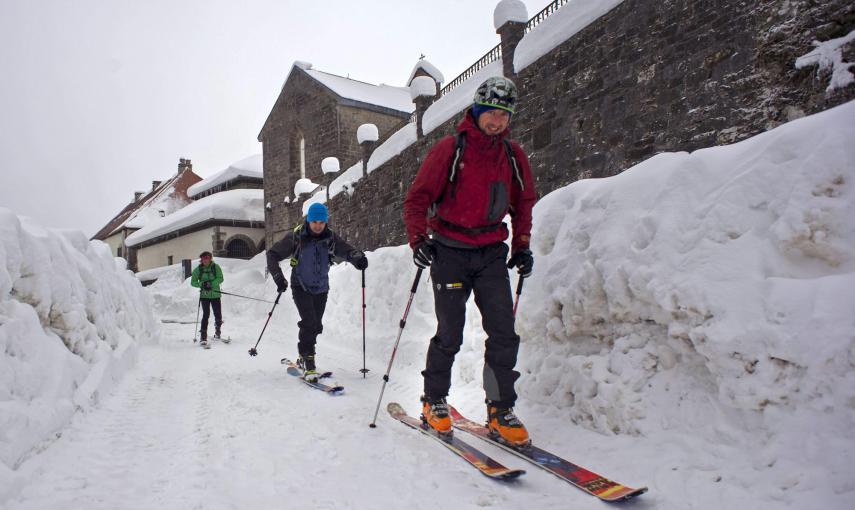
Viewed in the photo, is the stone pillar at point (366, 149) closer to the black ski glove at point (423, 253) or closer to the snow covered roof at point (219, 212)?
the black ski glove at point (423, 253)

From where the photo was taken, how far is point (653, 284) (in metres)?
→ 2.88

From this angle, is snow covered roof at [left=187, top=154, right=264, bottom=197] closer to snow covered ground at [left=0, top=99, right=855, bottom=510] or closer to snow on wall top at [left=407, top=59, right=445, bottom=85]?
snow on wall top at [left=407, top=59, right=445, bottom=85]

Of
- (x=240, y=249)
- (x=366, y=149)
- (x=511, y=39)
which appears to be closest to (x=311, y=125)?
(x=240, y=249)

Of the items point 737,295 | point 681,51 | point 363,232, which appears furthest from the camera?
point 363,232

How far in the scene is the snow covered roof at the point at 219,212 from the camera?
92.6 ft

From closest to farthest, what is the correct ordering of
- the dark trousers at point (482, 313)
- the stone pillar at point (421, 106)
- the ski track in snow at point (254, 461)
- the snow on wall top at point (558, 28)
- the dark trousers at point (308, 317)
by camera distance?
the ski track in snow at point (254, 461) < the dark trousers at point (482, 313) < the dark trousers at point (308, 317) < the snow on wall top at point (558, 28) < the stone pillar at point (421, 106)

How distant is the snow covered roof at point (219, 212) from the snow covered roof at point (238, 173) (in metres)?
1.61

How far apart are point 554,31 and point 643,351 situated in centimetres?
726

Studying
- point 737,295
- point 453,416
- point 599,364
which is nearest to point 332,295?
point 453,416

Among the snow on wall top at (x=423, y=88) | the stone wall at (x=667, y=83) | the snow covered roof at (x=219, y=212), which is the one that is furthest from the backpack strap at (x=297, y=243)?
the snow covered roof at (x=219, y=212)

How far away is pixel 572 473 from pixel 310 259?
13.7ft

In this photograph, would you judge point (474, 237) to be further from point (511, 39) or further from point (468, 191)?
point (511, 39)

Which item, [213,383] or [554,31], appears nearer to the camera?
[213,383]

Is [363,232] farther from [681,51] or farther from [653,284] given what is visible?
[653,284]
